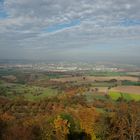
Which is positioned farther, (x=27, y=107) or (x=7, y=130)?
(x=27, y=107)

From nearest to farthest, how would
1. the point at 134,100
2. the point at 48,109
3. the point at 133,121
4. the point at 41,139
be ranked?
the point at 41,139, the point at 133,121, the point at 48,109, the point at 134,100

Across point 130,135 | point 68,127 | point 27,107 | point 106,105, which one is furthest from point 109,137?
point 27,107

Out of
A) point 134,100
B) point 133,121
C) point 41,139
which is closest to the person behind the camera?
point 41,139

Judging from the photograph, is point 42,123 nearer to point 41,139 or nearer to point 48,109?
point 41,139

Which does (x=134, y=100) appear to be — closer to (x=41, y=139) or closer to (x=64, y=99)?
(x=64, y=99)

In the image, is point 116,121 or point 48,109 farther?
point 48,109

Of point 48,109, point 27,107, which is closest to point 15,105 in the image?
point 27,107

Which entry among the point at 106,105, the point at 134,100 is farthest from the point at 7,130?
the point at 134,100

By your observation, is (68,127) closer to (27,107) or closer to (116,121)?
(116,121)
